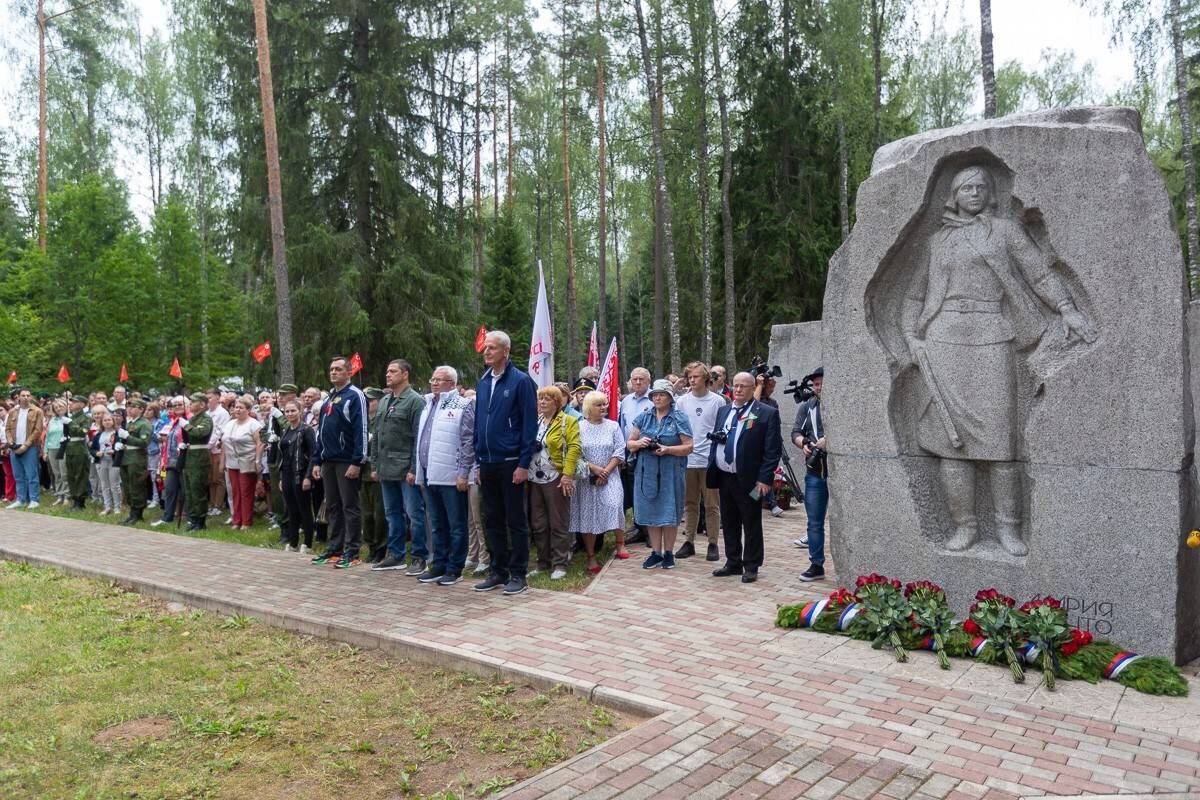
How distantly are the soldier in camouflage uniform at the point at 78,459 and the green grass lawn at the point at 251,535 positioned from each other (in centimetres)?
24

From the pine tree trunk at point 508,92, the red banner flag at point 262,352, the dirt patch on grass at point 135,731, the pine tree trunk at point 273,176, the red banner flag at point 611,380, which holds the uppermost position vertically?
the pine tree trunk at point 508,92

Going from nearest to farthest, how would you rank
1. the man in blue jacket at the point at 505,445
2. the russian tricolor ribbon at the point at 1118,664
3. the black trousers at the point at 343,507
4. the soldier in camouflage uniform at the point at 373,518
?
the russian tricolor ribbon at the point at 1118,664 < the man in blue jacket at the point at 505,445 < the black trousers at the point at 343,507 < the soldier in camouflage uniform at the point at 373,518

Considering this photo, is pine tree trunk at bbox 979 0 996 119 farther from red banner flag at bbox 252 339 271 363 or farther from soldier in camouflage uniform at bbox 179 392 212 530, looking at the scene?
red banner flag at bbox 252 339 271 363

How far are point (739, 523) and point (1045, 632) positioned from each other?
2.77 m

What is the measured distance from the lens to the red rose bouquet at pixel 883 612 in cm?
520

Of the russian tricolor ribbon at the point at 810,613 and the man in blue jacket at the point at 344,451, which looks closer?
the russian tricolor ribbon at the point at 810,613

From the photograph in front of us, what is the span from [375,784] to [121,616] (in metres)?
4.11

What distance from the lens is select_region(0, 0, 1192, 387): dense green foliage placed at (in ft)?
64.8

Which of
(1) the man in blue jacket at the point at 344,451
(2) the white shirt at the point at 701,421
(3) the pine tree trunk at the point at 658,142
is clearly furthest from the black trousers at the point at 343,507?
(3) the pine tree trunk at the point at 658,142

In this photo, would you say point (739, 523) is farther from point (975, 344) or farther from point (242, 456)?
point (242, 456)

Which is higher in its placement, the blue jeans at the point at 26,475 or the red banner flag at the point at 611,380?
the red banner flag at the point at 611,380

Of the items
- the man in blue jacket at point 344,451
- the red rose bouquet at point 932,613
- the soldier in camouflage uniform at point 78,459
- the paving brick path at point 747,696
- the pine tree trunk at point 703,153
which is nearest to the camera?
the paving brick path at point 747,696

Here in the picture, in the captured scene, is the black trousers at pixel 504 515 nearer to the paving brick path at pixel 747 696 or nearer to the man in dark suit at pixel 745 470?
the paving brick path at pixel 747 696

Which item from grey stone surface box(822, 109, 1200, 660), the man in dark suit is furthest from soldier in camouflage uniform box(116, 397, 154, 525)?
grey stone surface box(822, 109, 1200, 660)
